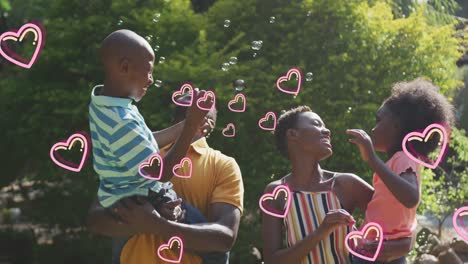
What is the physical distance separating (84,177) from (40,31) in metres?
4.07

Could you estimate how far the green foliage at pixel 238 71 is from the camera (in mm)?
6797

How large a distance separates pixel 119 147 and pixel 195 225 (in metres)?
0.47

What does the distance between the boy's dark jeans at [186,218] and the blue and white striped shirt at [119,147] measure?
0.04 meters

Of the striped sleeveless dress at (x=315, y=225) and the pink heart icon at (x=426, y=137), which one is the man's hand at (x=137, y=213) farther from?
the pink heart icon at (x=426, y=137)

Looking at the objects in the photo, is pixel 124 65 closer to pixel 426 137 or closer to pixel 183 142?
pixel 183 142

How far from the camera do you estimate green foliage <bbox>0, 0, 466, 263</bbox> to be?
268 inches

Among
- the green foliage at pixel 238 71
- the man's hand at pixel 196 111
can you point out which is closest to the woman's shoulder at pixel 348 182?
the man's hand at pixel 196 111

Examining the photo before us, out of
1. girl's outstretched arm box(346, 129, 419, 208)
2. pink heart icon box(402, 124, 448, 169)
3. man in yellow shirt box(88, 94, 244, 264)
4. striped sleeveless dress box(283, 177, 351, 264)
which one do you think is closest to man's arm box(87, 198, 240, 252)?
man in yellow shirt box(88, 94, 244, 264)

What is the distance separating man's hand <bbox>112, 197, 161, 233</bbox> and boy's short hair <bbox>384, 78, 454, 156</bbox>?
1132 millimetres

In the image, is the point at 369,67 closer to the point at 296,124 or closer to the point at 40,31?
the point at 296,124

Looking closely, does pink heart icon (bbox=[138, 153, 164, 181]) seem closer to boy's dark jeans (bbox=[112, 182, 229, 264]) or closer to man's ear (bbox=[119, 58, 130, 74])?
boy's dark jeans (bbox=[112, 182, 229, 264])

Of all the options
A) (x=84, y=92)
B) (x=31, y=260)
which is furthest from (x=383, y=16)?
(x=31, y=260)

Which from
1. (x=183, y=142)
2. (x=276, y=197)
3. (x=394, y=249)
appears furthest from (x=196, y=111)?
(x=394, y=249)

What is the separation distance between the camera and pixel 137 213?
2.60 metres
